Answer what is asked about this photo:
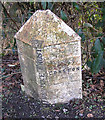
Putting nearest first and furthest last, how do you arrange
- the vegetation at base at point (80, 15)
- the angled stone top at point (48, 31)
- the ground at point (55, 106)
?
the angled stone top at point (48, 31) < the ground at point (55, 106) < the vegetation at base at point (80, 15)

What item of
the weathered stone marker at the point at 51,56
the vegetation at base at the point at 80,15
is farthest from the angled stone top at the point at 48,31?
the vegetation at base at the point at 80,15

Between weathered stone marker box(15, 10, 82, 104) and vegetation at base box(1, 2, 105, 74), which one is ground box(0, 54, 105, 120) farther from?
vegetation at base box(1, 2, 105, 74)

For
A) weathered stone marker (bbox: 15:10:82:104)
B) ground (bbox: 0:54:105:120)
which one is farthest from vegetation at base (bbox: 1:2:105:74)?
weathered stone marker (bbox: 15:10:82:104)

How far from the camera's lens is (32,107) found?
228cm

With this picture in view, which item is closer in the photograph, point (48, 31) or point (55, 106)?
point (48, 31)

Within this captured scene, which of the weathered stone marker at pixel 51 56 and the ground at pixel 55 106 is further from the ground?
the weathered stone marker at pixel 51 56

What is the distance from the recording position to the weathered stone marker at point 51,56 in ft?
6.66

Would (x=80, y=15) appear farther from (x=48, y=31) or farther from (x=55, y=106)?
(x=55, y=106)

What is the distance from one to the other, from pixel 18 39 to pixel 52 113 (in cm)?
100

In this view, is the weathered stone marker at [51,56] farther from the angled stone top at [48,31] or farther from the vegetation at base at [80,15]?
the vegetation at base at [80,15]

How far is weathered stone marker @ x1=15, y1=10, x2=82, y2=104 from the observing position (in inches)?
79.9

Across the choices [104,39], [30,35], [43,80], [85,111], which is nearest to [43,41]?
[30,35]

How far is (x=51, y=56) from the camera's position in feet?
6.79

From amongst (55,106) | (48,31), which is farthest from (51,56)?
(55,106)
